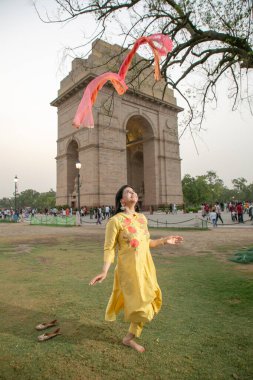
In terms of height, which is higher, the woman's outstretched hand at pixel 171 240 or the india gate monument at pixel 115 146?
the india gate monument at pixel 115 146

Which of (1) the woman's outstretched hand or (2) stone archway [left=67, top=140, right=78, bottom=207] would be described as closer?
(1) the woman's outstretched hand

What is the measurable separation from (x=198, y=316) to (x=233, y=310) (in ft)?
1.85

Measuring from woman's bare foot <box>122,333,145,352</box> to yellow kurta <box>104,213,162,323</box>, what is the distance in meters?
0.25

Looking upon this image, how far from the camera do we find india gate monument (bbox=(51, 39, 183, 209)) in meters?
29.1

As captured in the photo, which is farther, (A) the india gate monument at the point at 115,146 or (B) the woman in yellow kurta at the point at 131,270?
(A) the india gate monument at the point at 115,146

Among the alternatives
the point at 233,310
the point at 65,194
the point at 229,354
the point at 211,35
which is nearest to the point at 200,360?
the point at 229,354

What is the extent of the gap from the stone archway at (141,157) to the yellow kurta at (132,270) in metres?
31.5

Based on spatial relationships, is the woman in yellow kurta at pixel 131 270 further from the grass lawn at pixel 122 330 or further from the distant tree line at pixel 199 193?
the distant tree line at pixel 199 193

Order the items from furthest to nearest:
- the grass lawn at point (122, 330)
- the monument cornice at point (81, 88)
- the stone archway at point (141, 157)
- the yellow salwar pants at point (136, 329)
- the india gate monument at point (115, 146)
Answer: the stone archway at point (141, 157) < the india gate monument at point (115, 146) < the monument cornice at point (81, 88) < the yellow salwar pants at point (136, 329) < the grass lawn at point (122, 330)

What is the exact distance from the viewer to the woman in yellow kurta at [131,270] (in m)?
2.54

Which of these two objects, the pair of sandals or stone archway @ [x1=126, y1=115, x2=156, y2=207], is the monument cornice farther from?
→ the pair of sandals

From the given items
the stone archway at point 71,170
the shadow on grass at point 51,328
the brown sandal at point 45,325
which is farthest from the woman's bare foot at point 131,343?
the stone archway at point 71,170

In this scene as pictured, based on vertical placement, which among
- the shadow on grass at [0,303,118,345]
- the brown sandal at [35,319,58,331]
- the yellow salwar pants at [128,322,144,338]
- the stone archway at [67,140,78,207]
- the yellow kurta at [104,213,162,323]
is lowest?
the shadow on grass at [0,303,118,345]

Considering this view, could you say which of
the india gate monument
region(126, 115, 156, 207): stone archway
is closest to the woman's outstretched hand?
the india gate monument
